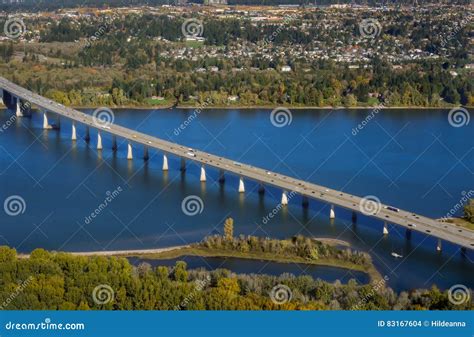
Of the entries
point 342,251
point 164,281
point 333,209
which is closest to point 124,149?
point 333,209

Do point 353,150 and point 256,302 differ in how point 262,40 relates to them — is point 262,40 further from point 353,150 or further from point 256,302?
point 256,302

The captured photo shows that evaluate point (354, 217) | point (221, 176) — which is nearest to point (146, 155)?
point (221, 176)

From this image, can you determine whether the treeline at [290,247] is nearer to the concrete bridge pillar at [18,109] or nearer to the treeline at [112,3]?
the concrete bridge pillar at [18,109]

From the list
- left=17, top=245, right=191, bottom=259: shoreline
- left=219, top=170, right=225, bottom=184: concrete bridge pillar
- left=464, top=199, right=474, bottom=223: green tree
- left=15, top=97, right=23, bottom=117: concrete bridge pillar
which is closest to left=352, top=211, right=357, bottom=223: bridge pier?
left=464, top=199, right=474, bottom=223: green tree

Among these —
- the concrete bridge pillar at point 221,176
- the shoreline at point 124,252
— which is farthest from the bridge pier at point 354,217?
the concrete bridge pillar at point 221,176

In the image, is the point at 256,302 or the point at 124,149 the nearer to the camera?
the point at 256,302

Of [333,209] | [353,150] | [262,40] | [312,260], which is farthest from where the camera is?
[262,40]

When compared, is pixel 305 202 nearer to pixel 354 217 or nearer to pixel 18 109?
pixel 354 217

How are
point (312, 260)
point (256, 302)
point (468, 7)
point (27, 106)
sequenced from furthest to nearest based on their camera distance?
point (468, 7) < point (27, 106) < point (312, 260) < point (256, 302)
